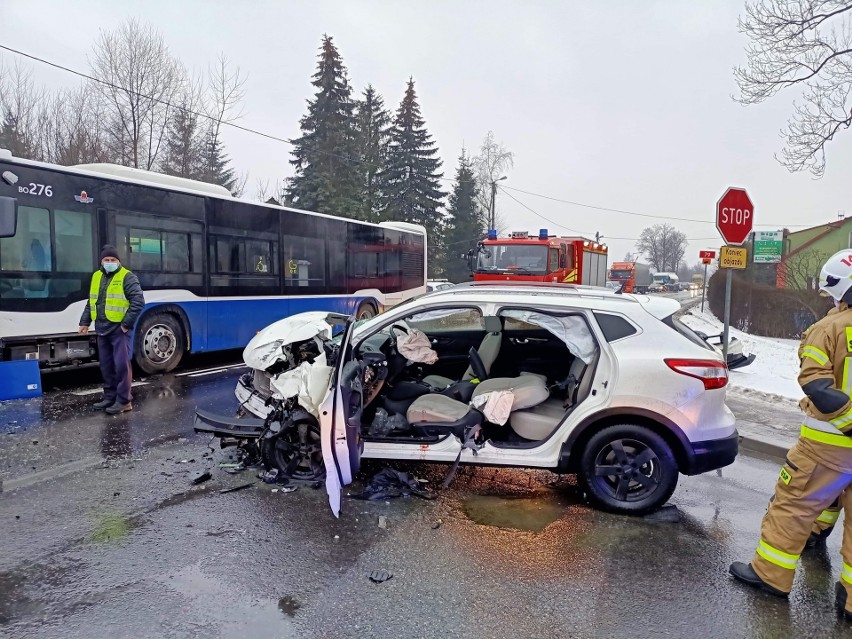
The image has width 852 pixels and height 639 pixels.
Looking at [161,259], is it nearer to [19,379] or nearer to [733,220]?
[19,379]

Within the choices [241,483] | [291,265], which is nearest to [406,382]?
[241,483]

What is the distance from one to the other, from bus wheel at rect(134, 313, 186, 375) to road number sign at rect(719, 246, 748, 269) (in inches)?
342

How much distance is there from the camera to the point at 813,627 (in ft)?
9.45

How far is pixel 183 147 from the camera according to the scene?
28062 millimetres

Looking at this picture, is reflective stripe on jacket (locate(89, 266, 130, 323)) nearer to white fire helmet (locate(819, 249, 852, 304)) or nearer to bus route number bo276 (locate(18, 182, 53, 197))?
bus route number bo276 (locate(18, 182, 53, 197))

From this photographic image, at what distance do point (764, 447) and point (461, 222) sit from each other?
40514 mm

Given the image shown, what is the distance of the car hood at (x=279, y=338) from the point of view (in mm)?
4672

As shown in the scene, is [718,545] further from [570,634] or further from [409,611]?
[409,611]

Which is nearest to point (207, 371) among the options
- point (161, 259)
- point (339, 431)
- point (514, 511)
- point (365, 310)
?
point (161, 259)

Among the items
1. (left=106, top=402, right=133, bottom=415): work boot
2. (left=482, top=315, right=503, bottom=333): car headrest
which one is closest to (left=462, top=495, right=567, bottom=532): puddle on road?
(left=482, top=315, right=503, bottom=333): car headrest

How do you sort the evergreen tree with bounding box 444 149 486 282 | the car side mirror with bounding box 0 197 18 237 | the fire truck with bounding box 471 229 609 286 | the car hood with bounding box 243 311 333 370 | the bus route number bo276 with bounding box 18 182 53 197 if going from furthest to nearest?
the evergreen tree with bounding box 444 149 486 282, the fire truck with bounding box 471 229 609 286, the bus route number bo276 with bounding box 18 182 53 197, the car side mirror with bounding box 0 197 18 237, the car hood with bounding box 243 311 333 370

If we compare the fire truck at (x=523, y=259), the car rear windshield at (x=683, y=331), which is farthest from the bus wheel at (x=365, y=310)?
the car rear windshield at (x=683, y=331)

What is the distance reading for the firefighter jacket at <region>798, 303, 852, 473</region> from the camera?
287cm

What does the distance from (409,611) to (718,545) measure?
2216mm
